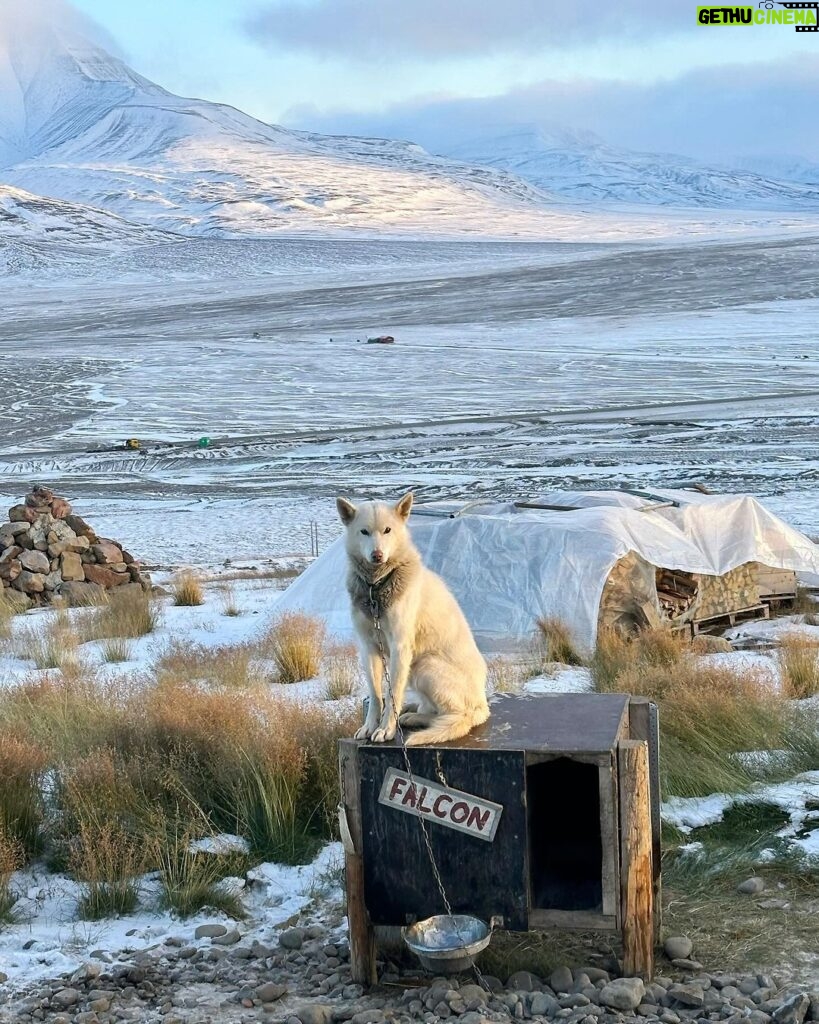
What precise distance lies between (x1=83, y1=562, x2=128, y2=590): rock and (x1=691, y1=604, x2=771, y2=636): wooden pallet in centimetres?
675

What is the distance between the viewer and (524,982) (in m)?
4.89

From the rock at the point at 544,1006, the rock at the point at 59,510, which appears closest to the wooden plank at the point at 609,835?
the rock at the point at 544,1006

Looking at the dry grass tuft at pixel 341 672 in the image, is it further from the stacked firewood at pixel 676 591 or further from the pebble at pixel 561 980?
the pebble at pixel 561 980

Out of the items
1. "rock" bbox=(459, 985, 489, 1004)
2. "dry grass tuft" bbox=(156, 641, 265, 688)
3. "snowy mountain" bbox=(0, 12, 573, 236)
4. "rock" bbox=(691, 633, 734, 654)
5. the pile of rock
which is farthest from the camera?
"snowy mountain" bbox=(0, 12, 573, 236)

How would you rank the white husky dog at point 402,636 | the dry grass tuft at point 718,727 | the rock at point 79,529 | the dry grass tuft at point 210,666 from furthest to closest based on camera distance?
the rock at point 79,529, the dry grass tuft at point 210,666, the dry grass tuft at point 718,727, the white husky dog at point 402,636

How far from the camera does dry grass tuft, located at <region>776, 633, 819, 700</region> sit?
8484mm

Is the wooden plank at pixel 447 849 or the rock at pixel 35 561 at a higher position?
the wooden plank at pixel 447 849

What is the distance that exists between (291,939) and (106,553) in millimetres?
10757

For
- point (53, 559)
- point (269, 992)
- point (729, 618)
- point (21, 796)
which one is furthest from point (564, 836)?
point (53, 559)

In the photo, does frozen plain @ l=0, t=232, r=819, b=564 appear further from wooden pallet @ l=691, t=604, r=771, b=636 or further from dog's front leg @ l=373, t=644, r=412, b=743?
dog's front leg @ l=373, t=644, r=412, b=743

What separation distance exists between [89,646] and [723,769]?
6453 millimetres

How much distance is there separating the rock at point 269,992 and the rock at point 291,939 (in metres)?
0.42

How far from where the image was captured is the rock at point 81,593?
14.6 metres

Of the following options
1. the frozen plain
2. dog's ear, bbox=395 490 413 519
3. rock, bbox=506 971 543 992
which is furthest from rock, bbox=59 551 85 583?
rock, bbox=506 971 543 992
